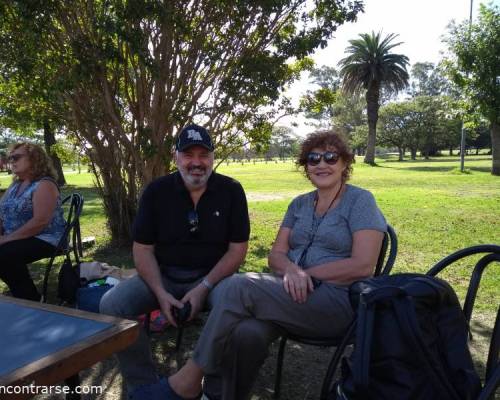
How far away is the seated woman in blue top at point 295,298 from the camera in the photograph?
214cm

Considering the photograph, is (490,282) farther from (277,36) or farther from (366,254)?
(277,36)

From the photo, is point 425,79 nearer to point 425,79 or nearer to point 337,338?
point 425,79

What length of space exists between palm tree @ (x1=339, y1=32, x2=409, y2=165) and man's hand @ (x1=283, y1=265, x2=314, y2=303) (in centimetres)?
4077

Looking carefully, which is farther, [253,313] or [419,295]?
[253,313]

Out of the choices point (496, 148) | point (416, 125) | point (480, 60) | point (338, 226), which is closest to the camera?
point (338, 226)

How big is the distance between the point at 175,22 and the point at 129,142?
5.71ft

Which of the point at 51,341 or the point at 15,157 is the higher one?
the point at 15,157

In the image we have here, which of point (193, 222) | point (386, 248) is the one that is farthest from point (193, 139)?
point (386, 248)

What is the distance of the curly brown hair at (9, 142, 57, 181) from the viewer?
4.09 m

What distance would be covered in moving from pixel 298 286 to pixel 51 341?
110cm

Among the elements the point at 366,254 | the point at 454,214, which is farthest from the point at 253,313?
the point at 454,214

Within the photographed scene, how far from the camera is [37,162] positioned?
410 centimetres

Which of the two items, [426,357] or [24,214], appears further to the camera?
[24,214]

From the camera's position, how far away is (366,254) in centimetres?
242
